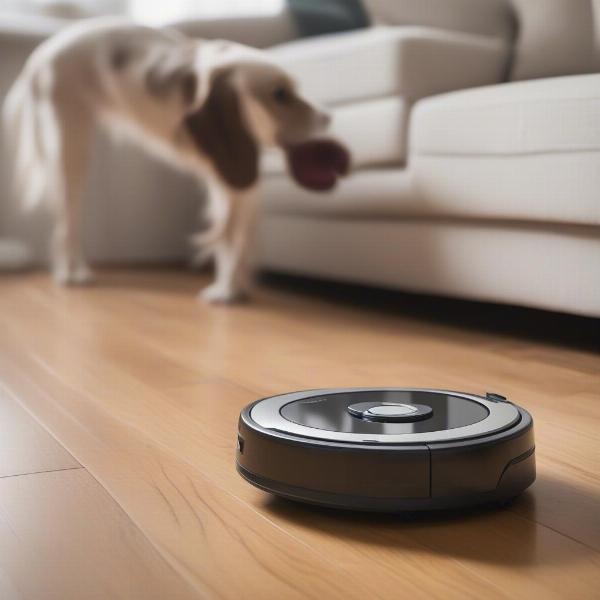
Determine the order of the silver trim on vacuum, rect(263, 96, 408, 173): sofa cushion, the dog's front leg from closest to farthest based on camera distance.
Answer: the silver trim on vacuum < rect(263, 96, 408, 173): sofa cushion < the dog's front leg

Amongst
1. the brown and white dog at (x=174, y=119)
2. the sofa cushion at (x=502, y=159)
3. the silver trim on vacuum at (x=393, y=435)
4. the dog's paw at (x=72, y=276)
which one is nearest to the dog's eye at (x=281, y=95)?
the brown and white dog at (x=174, y=119)

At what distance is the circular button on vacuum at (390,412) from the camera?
73 centimetres

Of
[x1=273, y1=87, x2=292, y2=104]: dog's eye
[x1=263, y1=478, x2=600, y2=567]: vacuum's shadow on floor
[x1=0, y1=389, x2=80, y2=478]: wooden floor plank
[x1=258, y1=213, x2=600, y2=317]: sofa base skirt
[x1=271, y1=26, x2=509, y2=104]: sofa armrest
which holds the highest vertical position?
[x1=271, y1=26, x2=509, y2=104]: sofa armrest

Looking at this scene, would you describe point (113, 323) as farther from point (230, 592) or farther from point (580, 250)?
point (230, 592)

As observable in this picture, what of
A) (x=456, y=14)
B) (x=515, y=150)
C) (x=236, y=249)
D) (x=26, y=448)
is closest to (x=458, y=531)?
(x=26, y=448)

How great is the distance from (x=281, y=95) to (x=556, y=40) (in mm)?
565

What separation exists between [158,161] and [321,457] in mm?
2318

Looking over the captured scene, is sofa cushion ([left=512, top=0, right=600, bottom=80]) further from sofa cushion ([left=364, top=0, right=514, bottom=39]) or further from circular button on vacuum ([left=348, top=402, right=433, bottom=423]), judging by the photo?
circular button on vacuum ([left=348, top=402, right=433, bottom=423])

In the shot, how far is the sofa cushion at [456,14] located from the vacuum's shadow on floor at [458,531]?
1.56 metres

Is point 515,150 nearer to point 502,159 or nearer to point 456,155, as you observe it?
point 502,159

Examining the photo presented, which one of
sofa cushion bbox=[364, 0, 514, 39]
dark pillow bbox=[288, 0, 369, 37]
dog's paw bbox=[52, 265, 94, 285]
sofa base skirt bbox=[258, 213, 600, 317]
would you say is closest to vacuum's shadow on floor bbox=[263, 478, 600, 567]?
sofa base skirt bbox=[258, 213, 600, 317]

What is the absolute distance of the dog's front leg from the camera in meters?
2.00

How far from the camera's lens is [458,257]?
1.65 m

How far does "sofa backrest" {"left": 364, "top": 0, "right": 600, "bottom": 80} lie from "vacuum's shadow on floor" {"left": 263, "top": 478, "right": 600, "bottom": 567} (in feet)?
4.22
